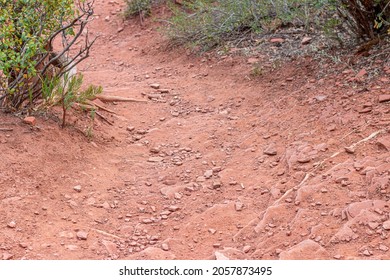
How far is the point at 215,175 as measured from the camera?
4391 millimetres

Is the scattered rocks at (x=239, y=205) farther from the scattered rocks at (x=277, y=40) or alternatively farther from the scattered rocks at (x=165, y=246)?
the scattered rocks at (x=277, y=40)

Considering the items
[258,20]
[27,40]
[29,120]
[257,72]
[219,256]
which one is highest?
[27,40]

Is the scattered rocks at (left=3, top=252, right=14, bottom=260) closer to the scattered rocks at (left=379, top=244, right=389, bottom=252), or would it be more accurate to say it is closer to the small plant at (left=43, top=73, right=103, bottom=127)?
the small plant at (left=43, top=73, right=103, bottom=127)

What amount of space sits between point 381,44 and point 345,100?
2.83 ft

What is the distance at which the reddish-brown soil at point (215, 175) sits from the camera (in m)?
3.49

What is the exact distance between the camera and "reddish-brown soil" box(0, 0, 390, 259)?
3.49 metres

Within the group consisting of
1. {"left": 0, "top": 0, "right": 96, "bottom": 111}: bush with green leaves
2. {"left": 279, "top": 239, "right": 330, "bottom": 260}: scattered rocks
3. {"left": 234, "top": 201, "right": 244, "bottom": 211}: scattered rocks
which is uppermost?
{"left": 0, "top": 0, "right": 96, "bottom": 111}: bush with green leaves

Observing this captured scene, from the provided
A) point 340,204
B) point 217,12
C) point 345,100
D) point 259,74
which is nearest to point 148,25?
point 217,12

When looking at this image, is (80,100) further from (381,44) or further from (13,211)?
(381,44)

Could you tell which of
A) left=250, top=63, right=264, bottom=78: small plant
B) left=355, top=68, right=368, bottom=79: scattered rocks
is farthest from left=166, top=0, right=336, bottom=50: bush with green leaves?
left=355, top=68, right=368, bottom=79: scattered rocks

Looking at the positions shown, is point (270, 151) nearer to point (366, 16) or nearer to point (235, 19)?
point (366, 16)

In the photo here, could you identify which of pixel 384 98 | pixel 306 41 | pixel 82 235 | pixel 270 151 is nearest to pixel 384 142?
pixel 384 98

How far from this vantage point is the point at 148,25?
27.5 ft
